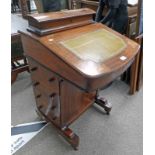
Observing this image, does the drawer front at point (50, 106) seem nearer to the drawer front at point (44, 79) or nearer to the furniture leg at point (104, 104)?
the drawer front at point (44, 79)

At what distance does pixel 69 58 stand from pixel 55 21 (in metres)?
0.39

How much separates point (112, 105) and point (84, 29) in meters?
1.05

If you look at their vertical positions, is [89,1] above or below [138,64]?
above

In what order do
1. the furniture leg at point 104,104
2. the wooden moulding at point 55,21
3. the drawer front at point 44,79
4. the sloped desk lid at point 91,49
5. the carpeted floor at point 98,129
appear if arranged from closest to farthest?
the sloped desk lid at point 91,49 < the wooden moulding at point 55,21 < the drawer front at point 44,79 < the carpeted floor at point 98,129 < the furniture leg at point 104,104

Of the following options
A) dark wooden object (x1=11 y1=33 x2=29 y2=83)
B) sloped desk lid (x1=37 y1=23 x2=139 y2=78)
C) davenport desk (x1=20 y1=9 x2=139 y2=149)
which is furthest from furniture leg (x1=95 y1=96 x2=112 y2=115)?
dark wooden object (x1=11 y1=33 x2=29 y2=83)

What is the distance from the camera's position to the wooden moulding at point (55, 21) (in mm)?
1198

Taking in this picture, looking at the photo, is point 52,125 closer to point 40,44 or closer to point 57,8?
point 40,44

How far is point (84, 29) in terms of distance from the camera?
1.40 meters

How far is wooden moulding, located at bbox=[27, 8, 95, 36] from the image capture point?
1.20 meters

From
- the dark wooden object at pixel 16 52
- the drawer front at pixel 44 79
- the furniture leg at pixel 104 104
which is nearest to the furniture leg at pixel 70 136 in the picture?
the drawer front at pixel 44 79

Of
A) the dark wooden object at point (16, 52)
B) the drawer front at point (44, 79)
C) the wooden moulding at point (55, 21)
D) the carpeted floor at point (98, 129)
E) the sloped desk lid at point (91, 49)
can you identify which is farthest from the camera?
the dark wooden object at point (16, 52)

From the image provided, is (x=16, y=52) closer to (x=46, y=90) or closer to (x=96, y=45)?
(x=46, y=90)
